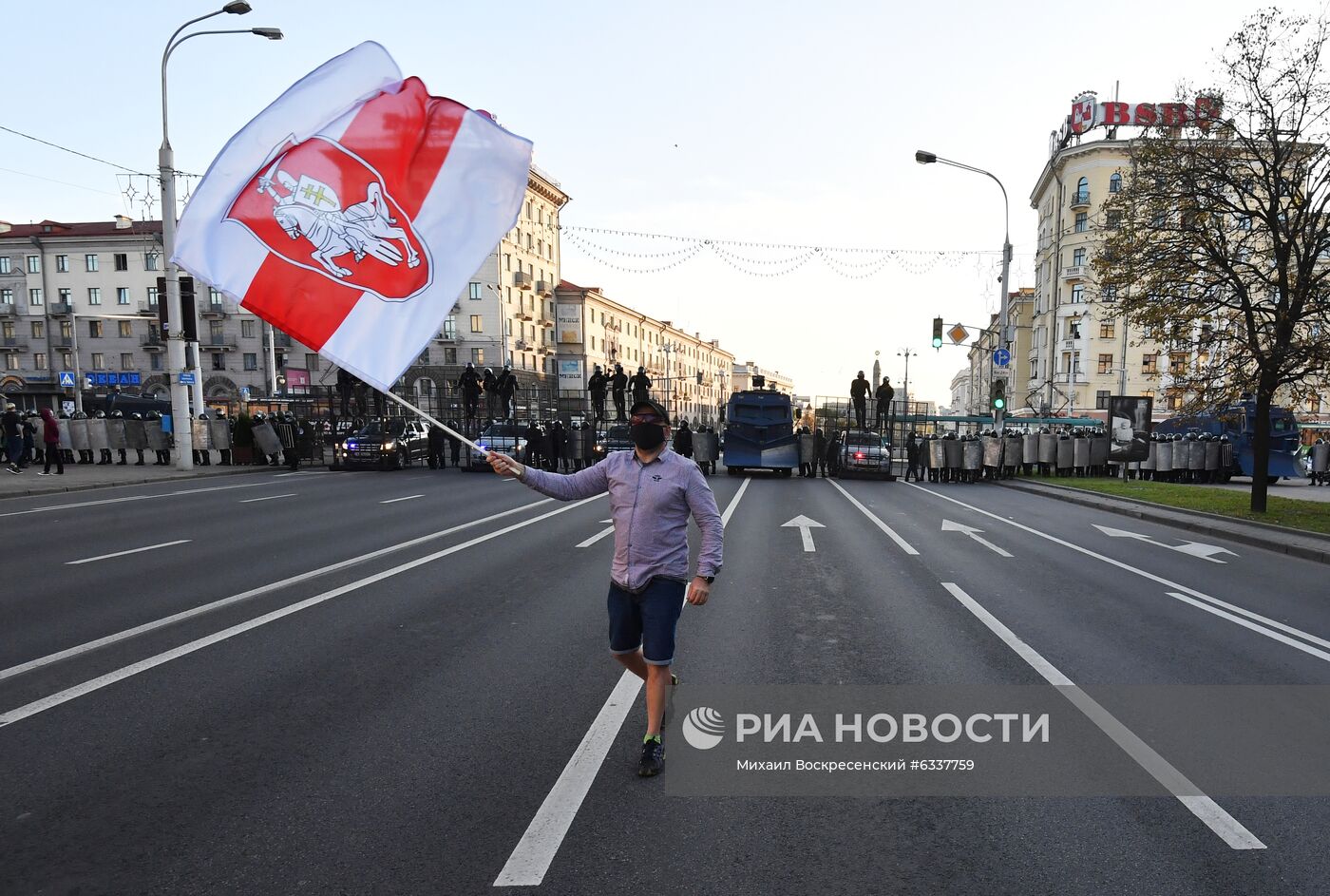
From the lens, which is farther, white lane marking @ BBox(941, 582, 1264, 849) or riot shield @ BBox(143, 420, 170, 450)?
riot shield @ BBox(143, 420, 170, 450)

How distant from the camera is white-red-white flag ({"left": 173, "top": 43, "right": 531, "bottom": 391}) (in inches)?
174

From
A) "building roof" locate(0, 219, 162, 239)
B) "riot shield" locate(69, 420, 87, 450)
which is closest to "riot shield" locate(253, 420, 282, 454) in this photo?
"riot shield" locate(69, 420, 87, 450)

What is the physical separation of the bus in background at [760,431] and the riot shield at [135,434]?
21.0 m

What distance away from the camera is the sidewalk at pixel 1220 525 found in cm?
1174

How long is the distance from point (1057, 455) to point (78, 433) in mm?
35174

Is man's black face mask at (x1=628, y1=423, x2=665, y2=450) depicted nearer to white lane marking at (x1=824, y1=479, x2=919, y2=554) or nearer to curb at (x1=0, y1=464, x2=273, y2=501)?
white lane marking at (x1=824, y1=479, x2=919, y2=554)

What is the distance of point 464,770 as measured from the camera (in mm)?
3924

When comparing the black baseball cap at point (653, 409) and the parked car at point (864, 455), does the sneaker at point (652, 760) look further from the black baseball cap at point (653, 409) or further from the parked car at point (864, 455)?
the parked car at point (864, 455)

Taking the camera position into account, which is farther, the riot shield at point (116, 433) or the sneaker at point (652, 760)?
the riot shield at point (116, 433)

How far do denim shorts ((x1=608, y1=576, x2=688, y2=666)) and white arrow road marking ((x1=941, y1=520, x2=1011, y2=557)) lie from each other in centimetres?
829

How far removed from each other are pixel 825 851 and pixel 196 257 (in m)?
4.56

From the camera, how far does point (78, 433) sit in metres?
27.5

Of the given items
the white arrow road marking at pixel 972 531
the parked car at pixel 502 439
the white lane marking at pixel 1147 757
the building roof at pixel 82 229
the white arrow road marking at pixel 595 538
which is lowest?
the white arrow road marking at pixel 972 531

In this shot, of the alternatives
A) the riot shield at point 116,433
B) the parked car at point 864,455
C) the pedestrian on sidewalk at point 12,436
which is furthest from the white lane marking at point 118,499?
the parked car at point 864,455
